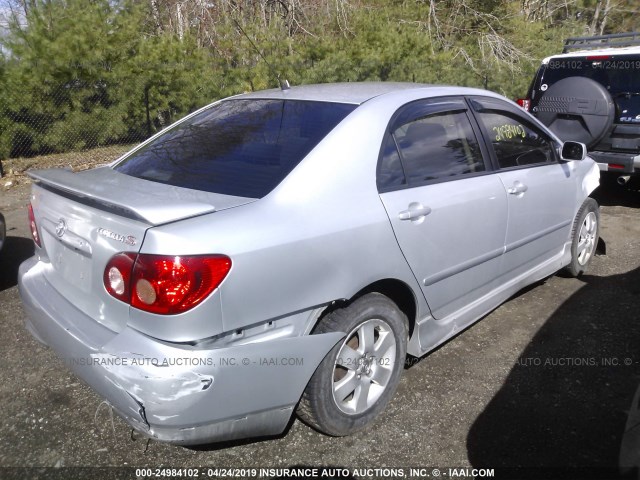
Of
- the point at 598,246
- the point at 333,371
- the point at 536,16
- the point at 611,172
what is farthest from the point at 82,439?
the point at 536,16

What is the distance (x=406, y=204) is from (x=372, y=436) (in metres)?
1.14

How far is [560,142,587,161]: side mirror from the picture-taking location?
157 inches

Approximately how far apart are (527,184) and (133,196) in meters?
2.49

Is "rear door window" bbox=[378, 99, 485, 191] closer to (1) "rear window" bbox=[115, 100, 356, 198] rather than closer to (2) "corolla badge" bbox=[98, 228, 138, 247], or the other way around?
→ (1) "rear window" bbox=[115, 100, 356, 198]

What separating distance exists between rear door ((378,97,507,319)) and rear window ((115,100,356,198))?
1.32 ft

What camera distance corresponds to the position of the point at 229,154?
108 inches

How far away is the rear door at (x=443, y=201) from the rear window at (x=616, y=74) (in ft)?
13.5

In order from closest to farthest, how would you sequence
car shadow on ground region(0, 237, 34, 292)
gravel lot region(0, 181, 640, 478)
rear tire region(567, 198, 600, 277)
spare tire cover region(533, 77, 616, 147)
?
1. gravel lot region(0, 181, 640, 478)
2. rear tire region(567, 198, 600, 277)
3. car shadow on ground region(0, 237, 34, 292)
4. spare tire cover region(533, 77, 616, 147)

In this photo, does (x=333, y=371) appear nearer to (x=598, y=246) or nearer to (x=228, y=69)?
(x=598, y=246)

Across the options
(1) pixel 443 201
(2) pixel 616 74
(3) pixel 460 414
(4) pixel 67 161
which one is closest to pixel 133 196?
(1) pixel 443 201

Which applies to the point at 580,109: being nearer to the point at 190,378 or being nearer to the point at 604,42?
the point at 604,42

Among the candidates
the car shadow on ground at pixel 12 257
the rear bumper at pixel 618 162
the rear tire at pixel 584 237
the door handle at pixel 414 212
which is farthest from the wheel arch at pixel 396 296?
Answer: the rear bumper at pixel 618 162

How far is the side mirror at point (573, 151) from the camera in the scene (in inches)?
157

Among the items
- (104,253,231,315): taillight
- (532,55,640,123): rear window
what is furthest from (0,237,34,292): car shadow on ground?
(532,55,640,123): rear window
